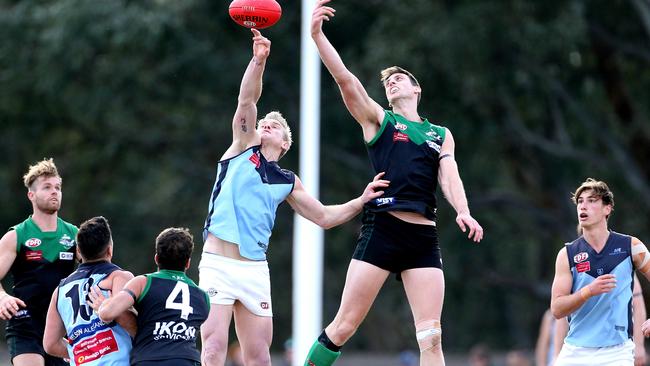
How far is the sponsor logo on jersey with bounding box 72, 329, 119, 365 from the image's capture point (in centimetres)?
816

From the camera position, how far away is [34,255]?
9727 millimetres

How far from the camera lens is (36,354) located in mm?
9789


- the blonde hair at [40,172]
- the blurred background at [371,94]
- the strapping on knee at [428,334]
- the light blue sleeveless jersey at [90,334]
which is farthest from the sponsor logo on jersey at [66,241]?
the blurred background at [371,94]

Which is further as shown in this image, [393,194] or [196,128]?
[196,128]

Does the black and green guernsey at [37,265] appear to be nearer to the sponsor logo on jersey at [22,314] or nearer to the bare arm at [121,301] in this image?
the sponsor logo on jersey at [22,314]

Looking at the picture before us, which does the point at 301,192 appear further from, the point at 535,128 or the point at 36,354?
the point at 535,128

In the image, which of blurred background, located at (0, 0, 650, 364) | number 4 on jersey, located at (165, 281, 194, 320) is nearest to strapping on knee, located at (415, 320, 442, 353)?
number 4 on jersey, located at (165, 281, 194, 320)

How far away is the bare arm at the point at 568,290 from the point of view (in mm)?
8992

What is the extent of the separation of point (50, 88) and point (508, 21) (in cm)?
1006

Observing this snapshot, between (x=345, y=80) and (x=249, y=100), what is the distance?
787 mm

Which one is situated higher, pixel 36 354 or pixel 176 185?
pixel 176 185

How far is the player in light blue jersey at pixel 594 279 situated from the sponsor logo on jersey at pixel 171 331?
3.14 meters

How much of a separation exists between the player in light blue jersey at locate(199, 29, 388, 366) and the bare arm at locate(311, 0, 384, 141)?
46 cm

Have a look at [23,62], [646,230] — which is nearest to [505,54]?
[646,230]
